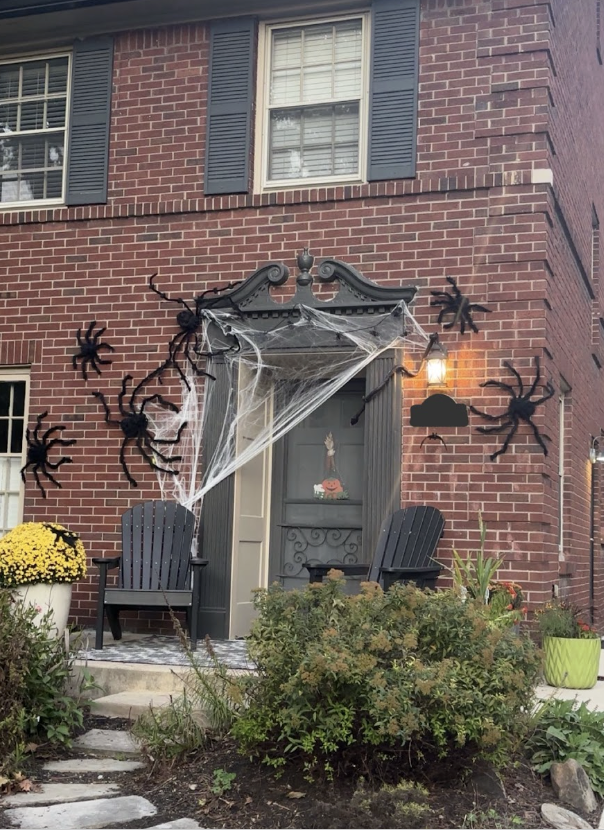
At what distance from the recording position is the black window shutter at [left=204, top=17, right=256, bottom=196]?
7953 mm

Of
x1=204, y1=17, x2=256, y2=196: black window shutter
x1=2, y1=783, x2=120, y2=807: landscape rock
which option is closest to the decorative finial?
x1=204, y1=17, x2=256, y2=196: black window shutter

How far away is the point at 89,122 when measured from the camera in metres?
8.38

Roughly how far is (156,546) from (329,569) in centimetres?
154

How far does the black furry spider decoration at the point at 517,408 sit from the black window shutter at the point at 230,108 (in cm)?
259

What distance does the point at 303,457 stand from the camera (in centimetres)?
848

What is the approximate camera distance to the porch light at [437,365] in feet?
23.7

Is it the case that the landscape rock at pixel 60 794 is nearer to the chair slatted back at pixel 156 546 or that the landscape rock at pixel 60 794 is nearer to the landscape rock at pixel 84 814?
the landscape rock at pixel 84 814

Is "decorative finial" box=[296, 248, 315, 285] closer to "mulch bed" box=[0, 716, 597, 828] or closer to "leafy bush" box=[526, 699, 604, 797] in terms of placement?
"leafy bush" box=[526, 699, 604, 797]

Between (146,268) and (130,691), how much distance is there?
3574 millimetres

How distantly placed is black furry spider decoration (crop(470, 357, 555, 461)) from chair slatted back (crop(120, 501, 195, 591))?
2.29 meters

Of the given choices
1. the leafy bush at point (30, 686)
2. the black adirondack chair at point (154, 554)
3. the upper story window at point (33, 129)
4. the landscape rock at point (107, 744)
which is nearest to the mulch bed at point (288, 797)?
the leafy bush at point (30, 686)

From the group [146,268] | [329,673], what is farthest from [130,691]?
[146,268]

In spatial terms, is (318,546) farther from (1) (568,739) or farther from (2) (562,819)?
(2) (562,819)

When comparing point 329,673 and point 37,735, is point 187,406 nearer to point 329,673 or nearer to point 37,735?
point 37,735
